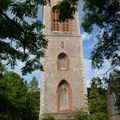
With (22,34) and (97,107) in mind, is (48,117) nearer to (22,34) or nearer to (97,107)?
(97,107)

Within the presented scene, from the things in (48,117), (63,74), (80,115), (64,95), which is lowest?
(48,117)

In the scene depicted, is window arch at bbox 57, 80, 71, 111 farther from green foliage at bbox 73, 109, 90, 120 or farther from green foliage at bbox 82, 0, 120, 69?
green foliage at bbox 82, 0, 120, 69

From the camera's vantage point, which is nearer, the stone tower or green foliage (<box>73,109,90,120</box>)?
green foliage (<box>73,109,90,120</box>)

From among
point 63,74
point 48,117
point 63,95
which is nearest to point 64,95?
point 63,95

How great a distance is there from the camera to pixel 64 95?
117 ft

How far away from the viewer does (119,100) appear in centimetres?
1116

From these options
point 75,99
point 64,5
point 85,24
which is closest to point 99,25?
point 85,24

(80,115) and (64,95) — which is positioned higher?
(64,95)

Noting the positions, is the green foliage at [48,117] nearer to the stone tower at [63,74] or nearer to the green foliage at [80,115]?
the stone tower at [63,74]

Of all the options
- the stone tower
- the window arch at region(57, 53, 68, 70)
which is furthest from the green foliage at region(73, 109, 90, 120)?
the window arch at region(57, 53, 68, 70)

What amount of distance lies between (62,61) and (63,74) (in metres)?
1.89

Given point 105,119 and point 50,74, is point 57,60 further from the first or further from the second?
point 105,119

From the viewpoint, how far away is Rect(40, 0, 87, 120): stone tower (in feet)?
112

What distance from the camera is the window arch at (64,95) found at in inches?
1379
